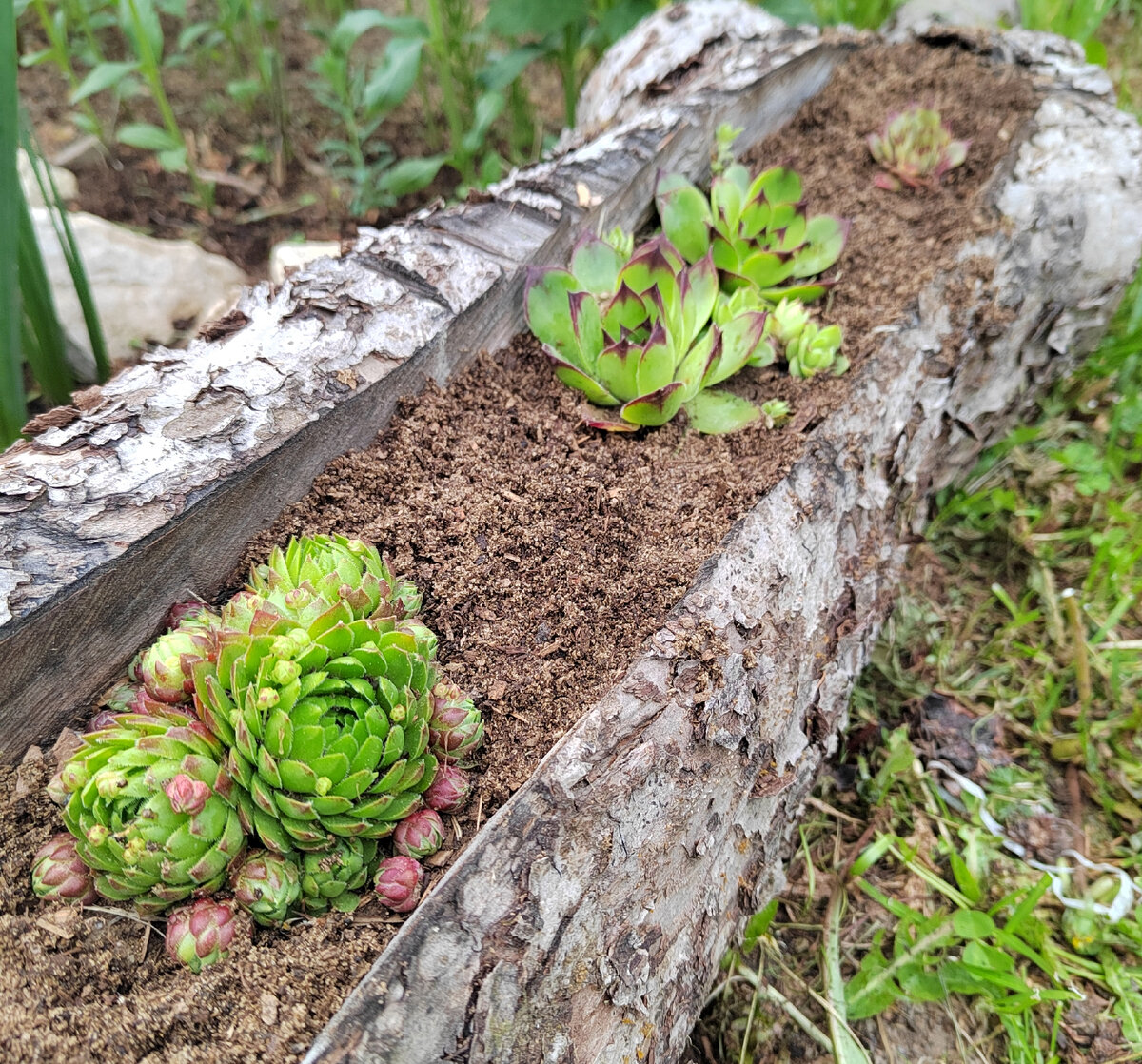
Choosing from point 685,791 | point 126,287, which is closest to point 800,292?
point 685,791

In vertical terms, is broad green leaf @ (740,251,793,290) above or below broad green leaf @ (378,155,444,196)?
above

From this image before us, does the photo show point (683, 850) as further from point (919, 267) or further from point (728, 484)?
point (919, 267)

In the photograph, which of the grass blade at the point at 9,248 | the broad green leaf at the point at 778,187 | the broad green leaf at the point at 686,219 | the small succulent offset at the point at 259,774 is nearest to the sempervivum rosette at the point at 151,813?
the small succulent offset at the point at 259,774

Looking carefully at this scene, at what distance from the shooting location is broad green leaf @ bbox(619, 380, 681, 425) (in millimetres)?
1578

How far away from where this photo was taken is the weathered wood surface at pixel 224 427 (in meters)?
1.19

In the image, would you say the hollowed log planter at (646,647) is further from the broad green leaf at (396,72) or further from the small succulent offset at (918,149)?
the broad green leaf at (396,72)

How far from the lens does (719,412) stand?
169 cm

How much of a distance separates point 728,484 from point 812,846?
90cm

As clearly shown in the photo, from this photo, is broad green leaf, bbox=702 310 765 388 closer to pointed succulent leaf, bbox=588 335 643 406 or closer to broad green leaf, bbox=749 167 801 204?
pointed succulent leaf, bbox=588 335 643 406

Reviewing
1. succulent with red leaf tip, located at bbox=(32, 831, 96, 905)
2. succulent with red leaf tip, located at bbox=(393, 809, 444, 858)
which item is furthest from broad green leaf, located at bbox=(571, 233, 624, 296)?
succulent with red leaf tip, located at bbox=(32, 831, 96, 905)

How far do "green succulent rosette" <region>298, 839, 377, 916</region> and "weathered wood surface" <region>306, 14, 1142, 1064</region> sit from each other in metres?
0.19

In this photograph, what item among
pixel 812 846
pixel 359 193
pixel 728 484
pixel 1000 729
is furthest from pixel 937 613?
pixel 359 193

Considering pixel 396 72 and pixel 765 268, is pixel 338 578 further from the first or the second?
pixel 396 72

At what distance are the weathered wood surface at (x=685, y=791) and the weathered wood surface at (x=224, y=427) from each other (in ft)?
2.21
